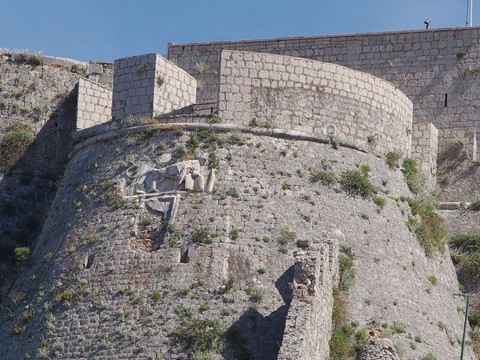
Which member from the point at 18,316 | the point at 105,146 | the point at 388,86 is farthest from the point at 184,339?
the point at 388,86

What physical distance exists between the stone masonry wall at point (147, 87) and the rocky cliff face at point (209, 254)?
816mm

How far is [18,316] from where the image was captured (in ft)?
103

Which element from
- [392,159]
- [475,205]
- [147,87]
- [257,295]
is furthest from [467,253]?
[147,87]

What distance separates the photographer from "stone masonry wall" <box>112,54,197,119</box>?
3331 cm

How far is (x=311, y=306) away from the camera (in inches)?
1097

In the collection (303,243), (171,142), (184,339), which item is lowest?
(184,339)

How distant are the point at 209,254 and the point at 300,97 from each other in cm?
488

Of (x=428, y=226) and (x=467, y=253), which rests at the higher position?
(x=428, y=226)

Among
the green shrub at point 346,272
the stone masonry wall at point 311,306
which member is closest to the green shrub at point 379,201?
the green shrub at point 346,272

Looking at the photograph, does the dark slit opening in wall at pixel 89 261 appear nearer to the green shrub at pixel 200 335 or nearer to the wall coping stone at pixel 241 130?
the green shrub at pixel 200 335

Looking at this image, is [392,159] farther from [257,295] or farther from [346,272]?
[257,295]

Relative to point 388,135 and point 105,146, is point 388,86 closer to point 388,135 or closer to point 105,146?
point 388,135

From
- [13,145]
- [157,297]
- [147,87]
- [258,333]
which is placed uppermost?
[147,87]

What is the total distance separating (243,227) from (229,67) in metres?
4.08
